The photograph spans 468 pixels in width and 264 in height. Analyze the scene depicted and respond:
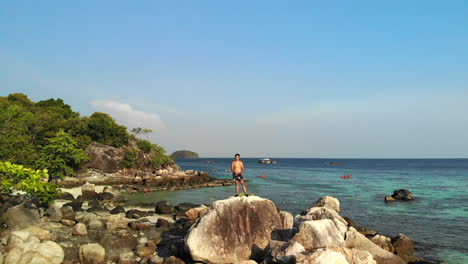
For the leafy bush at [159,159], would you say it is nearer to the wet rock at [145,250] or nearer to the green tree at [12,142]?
the green tree at [12,142]

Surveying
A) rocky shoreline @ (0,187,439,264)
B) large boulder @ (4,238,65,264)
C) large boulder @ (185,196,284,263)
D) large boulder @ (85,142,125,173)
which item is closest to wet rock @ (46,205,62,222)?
rocky shoreline @ (0,187,439,264)

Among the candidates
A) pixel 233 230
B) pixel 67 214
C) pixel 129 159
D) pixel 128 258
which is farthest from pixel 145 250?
pixel 129 159

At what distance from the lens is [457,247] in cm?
1806

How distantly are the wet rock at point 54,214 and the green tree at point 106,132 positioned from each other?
118ft

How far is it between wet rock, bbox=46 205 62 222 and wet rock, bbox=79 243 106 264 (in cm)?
687

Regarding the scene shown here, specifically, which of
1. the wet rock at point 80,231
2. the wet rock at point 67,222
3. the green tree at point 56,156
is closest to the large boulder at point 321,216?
the wet rock at point 80,231

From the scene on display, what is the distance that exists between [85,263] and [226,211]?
6.49 m

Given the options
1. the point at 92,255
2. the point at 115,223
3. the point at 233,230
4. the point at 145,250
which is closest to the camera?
the point at 233,230

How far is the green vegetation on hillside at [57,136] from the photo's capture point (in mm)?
21516

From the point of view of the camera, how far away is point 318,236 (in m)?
12.0

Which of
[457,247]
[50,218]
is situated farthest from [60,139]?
[457,247]

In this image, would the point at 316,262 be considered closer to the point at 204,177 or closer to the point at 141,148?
the point at 204,177

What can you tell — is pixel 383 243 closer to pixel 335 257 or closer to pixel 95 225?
pixel 335 257

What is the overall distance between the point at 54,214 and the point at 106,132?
3693cm
